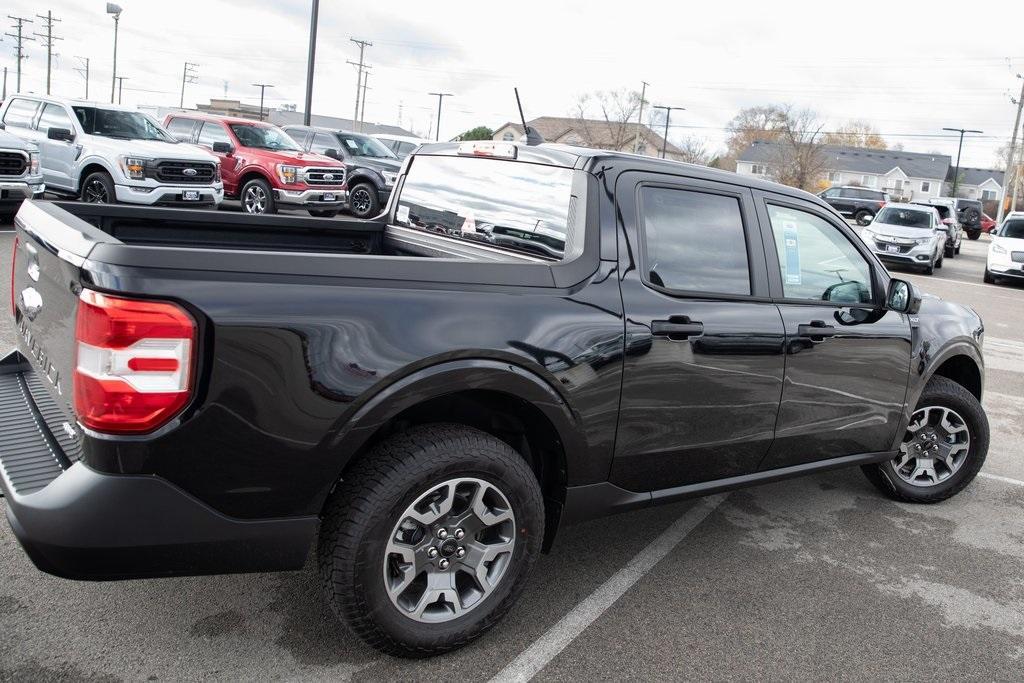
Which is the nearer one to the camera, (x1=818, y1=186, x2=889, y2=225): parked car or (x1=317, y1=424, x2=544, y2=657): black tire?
(x1=317, y1=424, x2=544, y2=657): black tire

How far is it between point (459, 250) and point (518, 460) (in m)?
1.22

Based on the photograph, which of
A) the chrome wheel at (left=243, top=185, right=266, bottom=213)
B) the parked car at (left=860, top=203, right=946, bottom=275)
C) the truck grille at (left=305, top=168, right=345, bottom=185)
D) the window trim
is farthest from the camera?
the parked car at (left=860, top=203, right=946, bottom=275)

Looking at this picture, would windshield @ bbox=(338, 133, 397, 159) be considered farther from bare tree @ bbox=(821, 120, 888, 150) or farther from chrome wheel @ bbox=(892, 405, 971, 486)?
bare tree @ bbox=(821, 120, 888, 150)

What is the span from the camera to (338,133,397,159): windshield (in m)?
20.1

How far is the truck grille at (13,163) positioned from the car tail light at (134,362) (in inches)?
442

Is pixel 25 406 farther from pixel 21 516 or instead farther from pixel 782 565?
pixel 782 565

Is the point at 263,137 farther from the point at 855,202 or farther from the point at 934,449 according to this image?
the point at 855,202

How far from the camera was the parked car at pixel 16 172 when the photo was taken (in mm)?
11969

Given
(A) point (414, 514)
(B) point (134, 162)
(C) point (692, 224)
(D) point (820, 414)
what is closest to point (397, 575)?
(A) point (414, 514)

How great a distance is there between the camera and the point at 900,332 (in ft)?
14.3

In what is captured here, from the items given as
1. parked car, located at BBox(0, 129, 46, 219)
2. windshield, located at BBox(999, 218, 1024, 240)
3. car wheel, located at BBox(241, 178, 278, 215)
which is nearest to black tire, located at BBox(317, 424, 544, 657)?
parked car, located at BBox(0, 129, 46, 219)

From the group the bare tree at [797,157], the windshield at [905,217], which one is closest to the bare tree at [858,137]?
the bare tree at [797,157]

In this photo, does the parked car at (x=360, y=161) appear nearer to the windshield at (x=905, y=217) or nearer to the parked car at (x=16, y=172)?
the parked car at (x=16, y=172)

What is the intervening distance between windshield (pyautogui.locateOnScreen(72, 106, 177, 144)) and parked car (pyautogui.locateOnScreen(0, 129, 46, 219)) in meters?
1.97
